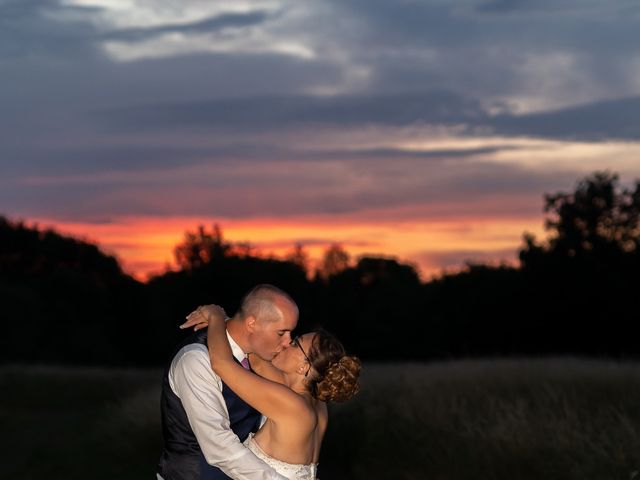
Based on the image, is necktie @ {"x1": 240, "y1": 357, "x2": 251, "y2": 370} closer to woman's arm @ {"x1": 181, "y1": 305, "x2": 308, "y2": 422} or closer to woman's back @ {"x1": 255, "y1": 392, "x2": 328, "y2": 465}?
woman's arm @ {"x1": 181, "y1": 305, "x2": 308, "y2": 422}

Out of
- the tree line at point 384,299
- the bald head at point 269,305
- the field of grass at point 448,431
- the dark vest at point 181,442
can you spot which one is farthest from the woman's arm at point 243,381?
the tree line at point 384,299

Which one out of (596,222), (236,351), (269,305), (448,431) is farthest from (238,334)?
(596,222)

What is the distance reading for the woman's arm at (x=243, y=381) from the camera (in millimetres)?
5809

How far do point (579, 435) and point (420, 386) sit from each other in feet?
18.5

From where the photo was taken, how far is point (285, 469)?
20.7 feet

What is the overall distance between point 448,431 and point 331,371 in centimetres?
864

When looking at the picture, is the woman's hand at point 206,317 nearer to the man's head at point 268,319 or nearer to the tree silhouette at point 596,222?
the man's head at point 268,319

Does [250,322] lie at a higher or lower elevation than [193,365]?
higher

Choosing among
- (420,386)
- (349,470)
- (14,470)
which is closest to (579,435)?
(349,470)

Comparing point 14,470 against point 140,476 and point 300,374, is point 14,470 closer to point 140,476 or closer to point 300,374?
point 140,476

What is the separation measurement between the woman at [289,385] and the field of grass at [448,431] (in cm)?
461

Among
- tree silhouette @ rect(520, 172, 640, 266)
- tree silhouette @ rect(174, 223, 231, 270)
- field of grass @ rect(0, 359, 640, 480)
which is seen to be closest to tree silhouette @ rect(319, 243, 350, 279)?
tree silhouette @ rect(174, 223, 231, 270)

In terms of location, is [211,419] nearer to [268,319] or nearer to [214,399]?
[214,399]

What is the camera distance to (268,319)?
18.8 ft
